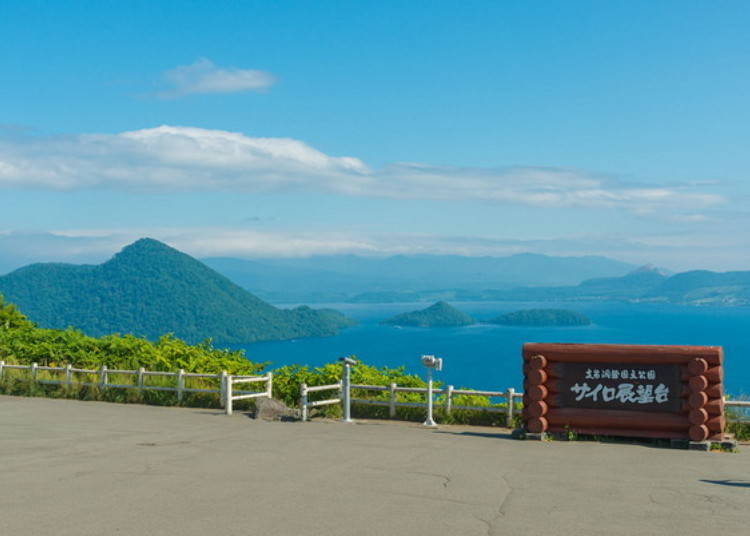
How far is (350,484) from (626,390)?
257 inches

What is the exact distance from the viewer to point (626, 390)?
1543cm

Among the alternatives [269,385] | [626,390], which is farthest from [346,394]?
[626,390]

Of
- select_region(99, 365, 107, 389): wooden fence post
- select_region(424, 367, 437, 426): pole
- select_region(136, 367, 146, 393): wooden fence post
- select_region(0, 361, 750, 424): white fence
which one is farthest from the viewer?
select_region(99, 365, 107, 389): wooden fence post

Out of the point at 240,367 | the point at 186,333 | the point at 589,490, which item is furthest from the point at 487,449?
the point at 186,333

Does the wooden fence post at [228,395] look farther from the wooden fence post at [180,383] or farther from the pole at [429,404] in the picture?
the pole at [429,404]

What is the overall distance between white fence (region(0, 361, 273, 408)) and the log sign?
25.4 ft

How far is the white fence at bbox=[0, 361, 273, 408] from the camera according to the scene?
814 inches

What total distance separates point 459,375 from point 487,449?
10547cm

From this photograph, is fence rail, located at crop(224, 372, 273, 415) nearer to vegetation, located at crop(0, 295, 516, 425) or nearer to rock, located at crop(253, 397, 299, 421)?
vegetation, located at crop(0, 295, 516, 425)

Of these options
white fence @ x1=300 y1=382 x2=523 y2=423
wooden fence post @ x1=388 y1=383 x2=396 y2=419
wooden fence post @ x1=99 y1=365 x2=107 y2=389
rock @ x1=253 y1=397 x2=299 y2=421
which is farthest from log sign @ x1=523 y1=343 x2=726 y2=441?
wooden fence post @ x1=99 y1=365 x2=107 y2=389

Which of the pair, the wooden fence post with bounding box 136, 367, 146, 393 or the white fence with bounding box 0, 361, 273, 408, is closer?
the white fence with bounding box 0, 361, 273, 408

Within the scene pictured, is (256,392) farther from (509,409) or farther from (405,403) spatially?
(509,409)

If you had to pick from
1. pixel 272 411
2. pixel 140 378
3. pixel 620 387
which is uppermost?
pixel 620 387

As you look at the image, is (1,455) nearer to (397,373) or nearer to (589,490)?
(589,490)
